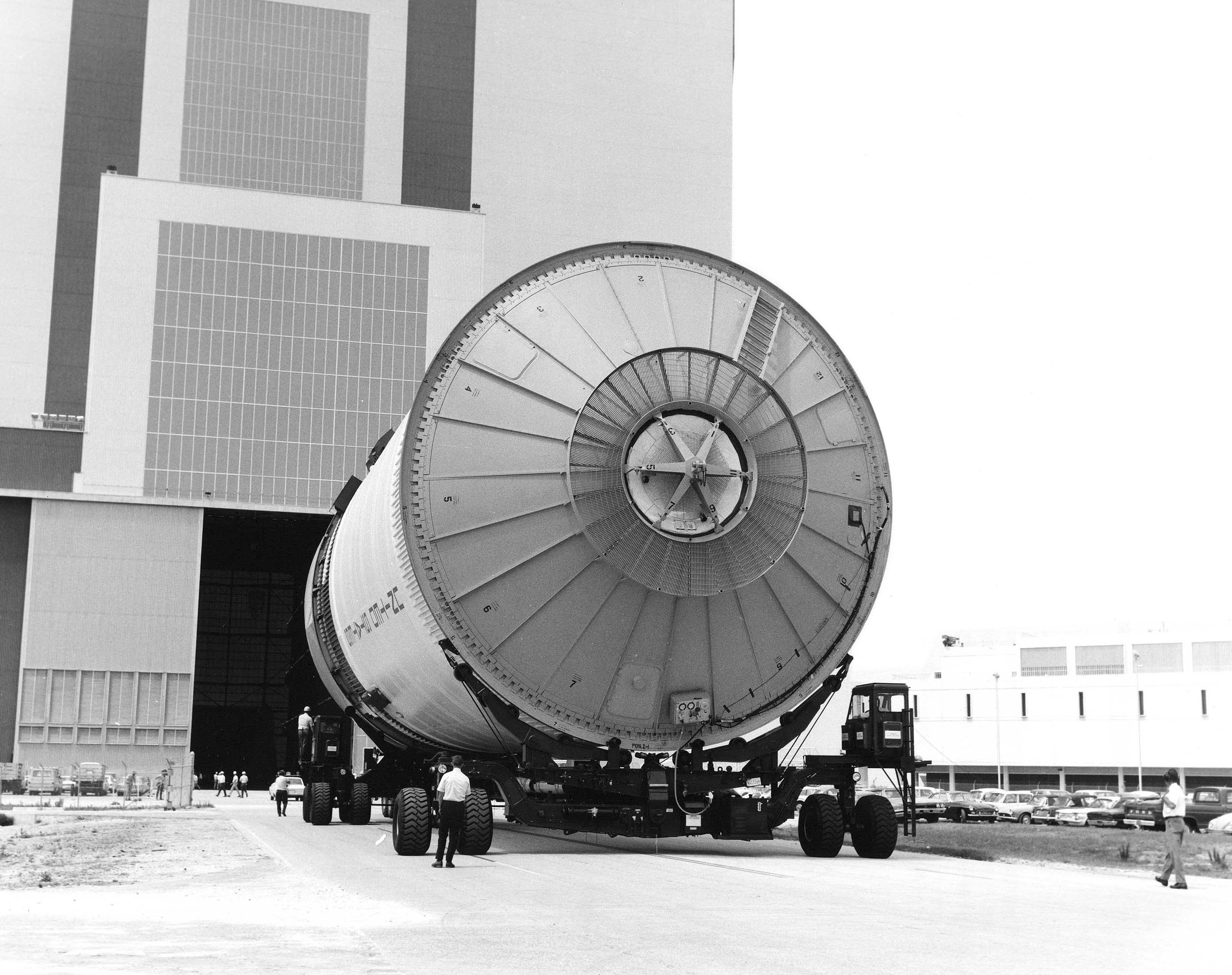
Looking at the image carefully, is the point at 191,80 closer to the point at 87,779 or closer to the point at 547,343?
the point at 87,779

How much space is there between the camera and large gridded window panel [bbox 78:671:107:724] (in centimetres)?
5056

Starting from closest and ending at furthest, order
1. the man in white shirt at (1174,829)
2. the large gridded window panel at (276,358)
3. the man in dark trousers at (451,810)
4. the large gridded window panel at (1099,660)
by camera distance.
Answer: the man in white shirt at (1174,829) → the man in dark trousers at (451,810) → the large gridded window panel at (276,358) → the large gridded window panel at (1099,660)

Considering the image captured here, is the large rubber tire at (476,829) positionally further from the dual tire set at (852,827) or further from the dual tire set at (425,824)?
the dual tire set at (852,827)

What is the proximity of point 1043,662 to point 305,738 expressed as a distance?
68563mm

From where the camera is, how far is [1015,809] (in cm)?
4628

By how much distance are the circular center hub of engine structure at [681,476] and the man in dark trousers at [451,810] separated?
10.5 feet

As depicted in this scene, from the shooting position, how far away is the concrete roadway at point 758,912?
29.6ft

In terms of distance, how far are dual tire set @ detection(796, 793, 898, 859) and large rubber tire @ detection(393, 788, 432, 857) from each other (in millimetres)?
4906

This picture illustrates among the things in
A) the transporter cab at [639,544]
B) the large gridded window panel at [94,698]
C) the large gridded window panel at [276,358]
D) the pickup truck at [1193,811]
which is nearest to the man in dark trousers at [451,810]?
the transporter cab at [639,544]

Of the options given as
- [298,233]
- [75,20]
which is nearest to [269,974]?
[298,233]

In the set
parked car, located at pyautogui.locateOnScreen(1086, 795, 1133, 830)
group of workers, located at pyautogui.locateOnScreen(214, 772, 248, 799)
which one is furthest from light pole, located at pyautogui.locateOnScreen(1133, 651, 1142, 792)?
group of workers, located at pyautogui.locateOnScreen(214, 772, 248, 799)

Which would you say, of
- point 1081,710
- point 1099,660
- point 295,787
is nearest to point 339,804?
point 295,787

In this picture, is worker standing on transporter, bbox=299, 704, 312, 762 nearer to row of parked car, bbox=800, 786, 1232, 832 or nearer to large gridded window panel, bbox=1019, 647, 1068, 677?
row of parked car, bbox=800, 786, 1232, 832

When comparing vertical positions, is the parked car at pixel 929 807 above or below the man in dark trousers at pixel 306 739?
below
